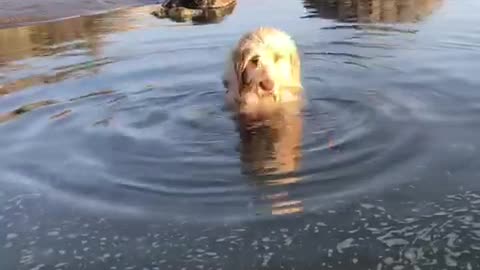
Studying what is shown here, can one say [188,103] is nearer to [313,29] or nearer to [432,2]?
[313,29]

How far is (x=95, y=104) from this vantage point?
23.6 feet

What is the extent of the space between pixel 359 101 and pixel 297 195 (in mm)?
2172

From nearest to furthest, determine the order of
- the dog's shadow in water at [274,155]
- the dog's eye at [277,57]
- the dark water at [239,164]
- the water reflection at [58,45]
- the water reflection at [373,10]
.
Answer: the dark water at [239,164]
the dog's shadow in water at [274,155]
the dog's eye at [277,57]
the water reflection at [58,45]
the water reflection at [373,10]

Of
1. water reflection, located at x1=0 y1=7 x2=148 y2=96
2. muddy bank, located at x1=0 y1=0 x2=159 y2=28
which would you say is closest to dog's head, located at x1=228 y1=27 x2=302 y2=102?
water reflection, located at x1=0 y1=7 x2=148 y2=96

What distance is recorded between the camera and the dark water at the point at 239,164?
4.09 m

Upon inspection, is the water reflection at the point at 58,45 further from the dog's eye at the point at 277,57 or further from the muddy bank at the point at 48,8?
the dog's eye at the point at 277,57

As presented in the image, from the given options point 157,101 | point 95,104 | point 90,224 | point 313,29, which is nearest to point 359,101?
point 157,101

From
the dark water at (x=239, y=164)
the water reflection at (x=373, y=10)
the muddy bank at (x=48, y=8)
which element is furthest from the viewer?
the muddy bank at (x=48, y=8)

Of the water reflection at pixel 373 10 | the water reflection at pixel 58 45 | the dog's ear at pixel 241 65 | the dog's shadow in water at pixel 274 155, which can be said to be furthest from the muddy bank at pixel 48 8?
the dog's shadow in water at pixel 274 155

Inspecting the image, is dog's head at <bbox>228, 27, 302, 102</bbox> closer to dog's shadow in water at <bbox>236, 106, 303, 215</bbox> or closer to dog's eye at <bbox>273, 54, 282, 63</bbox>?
dog's eye at <bbox>273, 54, 282, 63</bbox>

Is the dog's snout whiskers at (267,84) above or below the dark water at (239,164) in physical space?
above

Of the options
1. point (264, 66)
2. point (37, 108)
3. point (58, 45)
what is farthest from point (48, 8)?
point (264, 66)

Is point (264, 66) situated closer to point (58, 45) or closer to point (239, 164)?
Answer: point (239, 164)

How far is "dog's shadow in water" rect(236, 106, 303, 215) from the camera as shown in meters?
4.70
